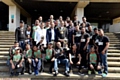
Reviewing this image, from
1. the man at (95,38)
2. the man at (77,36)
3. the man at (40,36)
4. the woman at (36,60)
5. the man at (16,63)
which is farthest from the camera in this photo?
the man at (40,36)

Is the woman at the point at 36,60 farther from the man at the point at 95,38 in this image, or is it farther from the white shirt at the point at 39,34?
the man at the point at 95,38

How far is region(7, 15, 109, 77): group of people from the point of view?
5.06 metres

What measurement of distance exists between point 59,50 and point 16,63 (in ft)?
5.05

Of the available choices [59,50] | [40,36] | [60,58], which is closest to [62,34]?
[59,50]

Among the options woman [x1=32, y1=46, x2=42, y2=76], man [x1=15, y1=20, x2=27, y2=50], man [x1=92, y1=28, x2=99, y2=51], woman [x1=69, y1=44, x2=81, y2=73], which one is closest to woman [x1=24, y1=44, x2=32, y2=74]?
woman [x1=32, y1=46, x2=42, y2=76]

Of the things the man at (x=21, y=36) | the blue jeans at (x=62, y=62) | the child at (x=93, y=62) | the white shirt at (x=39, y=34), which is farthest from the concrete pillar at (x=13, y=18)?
the child at (x=93, y=62)

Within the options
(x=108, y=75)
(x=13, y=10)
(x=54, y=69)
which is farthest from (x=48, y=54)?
(x=13, y=10)

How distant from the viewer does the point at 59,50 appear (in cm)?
527

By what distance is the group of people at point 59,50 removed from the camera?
5.06 m

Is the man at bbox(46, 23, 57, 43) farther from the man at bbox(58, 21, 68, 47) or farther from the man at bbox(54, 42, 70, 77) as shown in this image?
the man at bbox(54, 42, 70, 77)

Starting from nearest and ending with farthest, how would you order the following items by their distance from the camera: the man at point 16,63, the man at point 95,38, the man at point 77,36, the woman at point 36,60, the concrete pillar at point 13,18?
1. the man at point 16,63
2. the woman at point 36,60
3. the man at point 95,38
4. the man at point 77,36
5. the concrete pillar at point 13,18

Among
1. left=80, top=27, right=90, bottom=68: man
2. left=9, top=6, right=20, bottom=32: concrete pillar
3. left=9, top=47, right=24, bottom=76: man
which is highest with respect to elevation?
left=9, top=6, right=20, bottom=32: concrete pillar

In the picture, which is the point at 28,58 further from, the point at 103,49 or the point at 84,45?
the point at 103,49

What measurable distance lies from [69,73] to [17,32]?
249 cm
